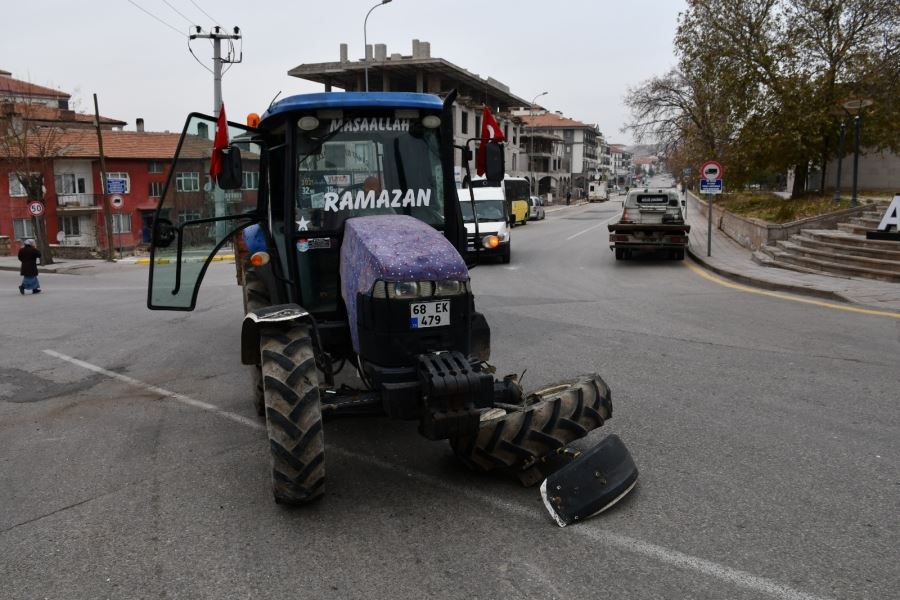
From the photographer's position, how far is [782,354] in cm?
845

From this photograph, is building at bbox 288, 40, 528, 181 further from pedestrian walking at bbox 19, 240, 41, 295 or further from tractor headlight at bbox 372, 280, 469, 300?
tractor headlight at bbox 372, 280, 469, 300

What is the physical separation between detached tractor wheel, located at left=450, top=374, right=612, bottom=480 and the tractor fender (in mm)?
1358

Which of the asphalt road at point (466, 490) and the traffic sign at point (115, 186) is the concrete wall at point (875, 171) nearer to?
the asphalt road at point (466, 490)

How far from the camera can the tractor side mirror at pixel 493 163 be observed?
19.2 ft

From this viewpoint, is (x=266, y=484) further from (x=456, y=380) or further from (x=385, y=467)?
(x=456, y=380)

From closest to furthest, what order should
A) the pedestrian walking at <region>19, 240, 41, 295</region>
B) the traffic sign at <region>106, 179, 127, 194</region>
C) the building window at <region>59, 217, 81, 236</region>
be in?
the pedestrian walking at <region>19, 240, 41, 295</region> < the traffic sign at <region>106, 179, 127, 194</region> < the building window at <region>59, 217, 81, 236</region>

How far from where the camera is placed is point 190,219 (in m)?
6.56

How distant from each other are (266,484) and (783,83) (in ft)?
77.7

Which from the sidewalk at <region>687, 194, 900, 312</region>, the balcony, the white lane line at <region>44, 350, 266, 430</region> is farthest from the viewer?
the balcony

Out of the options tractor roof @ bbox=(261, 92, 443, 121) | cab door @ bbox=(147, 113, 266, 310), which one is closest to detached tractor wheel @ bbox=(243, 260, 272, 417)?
cab door @ bbox=(147, 113, 266, 310)

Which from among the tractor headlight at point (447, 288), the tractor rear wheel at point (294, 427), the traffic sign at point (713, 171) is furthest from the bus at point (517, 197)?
the tractor rear wheel at point (294, 427)

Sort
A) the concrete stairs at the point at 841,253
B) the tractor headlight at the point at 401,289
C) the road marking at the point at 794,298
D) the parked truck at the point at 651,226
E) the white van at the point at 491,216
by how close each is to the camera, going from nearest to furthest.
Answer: the tractor headlight at the point at 401,289
the road marking at the point at 794,298
the concrete stairs at the point at 841,253
the parked truck at the point at 651,226
the white van at the point at 491,216

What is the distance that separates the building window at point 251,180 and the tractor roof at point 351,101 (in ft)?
2.99

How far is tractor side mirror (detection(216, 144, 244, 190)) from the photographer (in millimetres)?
5246
